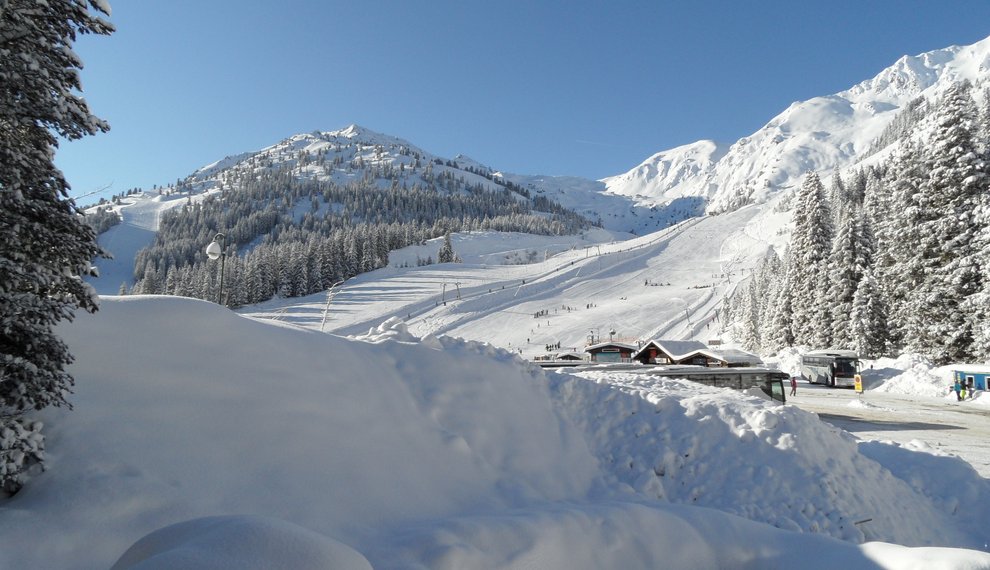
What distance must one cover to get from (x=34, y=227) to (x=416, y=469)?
5055 millimetres

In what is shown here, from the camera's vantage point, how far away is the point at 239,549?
8.12 ft

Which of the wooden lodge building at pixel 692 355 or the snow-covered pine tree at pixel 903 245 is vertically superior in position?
the snow-covered pine tree at pixel 903 245

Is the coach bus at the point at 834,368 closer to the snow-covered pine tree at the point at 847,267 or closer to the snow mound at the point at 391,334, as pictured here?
the snow-covered pine tree at the point at 847,267

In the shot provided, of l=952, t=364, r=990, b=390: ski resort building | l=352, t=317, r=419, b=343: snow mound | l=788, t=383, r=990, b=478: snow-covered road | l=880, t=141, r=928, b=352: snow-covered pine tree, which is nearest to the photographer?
l=352, t=317, r=419, b=343: snow mound

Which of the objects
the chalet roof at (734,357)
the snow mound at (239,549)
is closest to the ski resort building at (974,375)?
the chalet roof at (734,357)

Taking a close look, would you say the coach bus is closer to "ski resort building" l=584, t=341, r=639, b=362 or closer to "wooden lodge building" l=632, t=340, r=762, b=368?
"wooden lodge building" l=632, t=340, r=762, b=368

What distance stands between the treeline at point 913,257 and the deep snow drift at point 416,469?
23042 millimetres

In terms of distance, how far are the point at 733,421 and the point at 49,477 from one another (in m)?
10.9

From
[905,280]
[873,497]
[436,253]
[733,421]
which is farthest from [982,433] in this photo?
[436,253]

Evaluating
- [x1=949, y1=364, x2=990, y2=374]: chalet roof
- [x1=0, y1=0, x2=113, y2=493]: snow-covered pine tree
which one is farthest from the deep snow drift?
[x1=949, y1=364, x2=990, y2=374]: chalet roof

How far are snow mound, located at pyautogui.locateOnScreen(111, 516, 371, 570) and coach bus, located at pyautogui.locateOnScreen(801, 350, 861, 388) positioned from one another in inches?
1509

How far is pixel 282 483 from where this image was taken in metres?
5.73

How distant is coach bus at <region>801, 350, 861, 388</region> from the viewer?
111 ft

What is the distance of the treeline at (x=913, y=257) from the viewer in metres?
27.5
